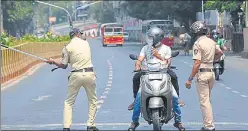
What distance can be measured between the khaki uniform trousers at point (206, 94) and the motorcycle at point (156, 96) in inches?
21.1

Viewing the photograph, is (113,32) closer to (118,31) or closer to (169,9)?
(118,31)

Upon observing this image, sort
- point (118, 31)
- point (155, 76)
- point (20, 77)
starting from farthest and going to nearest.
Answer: point (118, 31) < point (20, 77) < point (155, 76)

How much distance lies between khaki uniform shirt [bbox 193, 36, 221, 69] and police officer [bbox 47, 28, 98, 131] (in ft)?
5.79

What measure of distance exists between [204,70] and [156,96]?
1005 mm

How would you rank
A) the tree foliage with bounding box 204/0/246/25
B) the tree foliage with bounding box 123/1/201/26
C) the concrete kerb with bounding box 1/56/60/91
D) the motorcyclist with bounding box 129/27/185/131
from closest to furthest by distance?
the motorcyclist with bounding box 129/27/185/131, the concrete kerb with bounding box 1/56/60/91, the tree foliage with bounding box 204/0/246/25, the tree foliage with bounding box 123/1/201/26

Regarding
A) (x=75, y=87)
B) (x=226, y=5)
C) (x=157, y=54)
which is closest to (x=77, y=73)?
(x=75, y=87)

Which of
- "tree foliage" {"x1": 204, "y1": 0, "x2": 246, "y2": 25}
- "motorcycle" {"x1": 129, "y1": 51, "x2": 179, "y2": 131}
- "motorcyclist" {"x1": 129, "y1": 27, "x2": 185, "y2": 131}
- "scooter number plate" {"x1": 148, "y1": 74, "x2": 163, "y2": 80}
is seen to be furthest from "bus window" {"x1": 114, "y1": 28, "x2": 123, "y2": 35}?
"scooter number plate" {"x1": 148, "y1": 74, "x2": 163, "y2": 80}

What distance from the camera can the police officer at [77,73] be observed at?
11.5 m

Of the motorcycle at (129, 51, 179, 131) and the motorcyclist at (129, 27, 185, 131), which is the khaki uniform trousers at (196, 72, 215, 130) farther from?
the motorcycle at (129, 51, 179, 131)

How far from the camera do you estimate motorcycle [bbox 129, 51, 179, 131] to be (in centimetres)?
1059

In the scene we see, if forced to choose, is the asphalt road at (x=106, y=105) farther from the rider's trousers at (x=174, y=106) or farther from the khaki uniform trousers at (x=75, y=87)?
the khaki uniform trousers at (x=75, y=87)

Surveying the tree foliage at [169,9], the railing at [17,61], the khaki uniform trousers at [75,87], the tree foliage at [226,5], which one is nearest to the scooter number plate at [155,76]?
the khaki uniform trousers at [75,87]

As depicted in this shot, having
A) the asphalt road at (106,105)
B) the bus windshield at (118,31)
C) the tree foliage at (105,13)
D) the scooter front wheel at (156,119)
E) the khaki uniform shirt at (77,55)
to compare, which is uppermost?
the tree foliage at (105,13)

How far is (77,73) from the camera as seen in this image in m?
11.5
